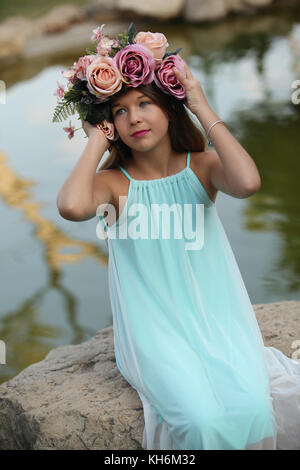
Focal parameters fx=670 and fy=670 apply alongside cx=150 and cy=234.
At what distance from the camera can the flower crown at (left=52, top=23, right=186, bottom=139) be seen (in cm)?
219

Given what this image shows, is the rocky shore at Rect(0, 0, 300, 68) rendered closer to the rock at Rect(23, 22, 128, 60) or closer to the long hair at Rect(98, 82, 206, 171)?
the rock at Rect(23, 22, 128, 60)

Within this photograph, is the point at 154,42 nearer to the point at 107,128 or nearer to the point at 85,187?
the point at 107,128

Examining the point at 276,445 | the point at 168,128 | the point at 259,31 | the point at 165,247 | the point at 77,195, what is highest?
the point at 259,31

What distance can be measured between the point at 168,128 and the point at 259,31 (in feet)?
32.1

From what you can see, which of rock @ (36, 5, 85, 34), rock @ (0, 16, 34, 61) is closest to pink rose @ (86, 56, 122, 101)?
rock @ (0, 16, 34, 61)

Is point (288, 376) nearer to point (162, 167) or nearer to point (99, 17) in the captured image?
point (162, 167)

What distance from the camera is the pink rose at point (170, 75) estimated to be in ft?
7.32

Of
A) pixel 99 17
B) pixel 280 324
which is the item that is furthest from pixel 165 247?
pixel 99 17

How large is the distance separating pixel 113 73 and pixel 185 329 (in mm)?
872

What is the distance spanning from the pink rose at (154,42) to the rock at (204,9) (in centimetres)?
1121

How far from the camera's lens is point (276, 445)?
2.13 meters

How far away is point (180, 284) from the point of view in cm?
230

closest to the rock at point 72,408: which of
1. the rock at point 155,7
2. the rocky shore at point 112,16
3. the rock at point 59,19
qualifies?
the rocky shore at point 112,16

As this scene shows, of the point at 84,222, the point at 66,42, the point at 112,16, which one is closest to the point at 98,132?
the point at 84,222
